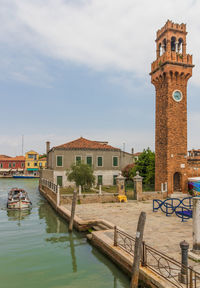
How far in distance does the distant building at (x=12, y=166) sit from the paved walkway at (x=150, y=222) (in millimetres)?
65782

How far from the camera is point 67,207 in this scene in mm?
18719

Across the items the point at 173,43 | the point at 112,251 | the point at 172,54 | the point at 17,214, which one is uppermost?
the point at 173,43

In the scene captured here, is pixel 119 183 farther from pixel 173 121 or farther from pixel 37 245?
pixel 37 245

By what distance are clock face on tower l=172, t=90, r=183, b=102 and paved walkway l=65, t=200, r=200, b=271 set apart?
9.74 m

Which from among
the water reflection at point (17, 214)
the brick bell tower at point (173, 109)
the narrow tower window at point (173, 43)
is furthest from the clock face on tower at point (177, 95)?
the water reflection at point (17, 214)

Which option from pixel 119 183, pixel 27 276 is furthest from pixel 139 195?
pixel 27 276

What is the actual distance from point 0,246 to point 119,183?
11027 millimetres

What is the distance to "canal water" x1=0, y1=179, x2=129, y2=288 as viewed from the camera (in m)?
8.14

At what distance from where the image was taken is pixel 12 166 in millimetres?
80875

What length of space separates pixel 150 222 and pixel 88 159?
66.8 ft

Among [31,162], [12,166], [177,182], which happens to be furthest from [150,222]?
[12,166]

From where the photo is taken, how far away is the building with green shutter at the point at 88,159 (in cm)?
3139

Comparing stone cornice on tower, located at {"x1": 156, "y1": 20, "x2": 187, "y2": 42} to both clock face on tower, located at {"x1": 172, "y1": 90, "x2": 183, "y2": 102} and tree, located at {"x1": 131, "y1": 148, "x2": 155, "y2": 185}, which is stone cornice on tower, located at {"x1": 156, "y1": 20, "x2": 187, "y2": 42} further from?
tree, located at {"x1": 131, "y1": 148, "x2": 155, "y2": 185}

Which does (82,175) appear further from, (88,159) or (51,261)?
(51,261)
